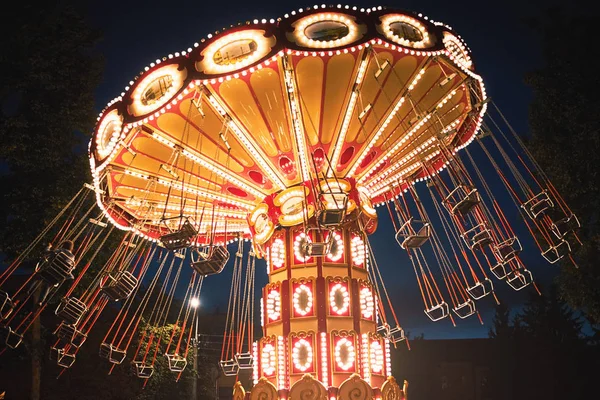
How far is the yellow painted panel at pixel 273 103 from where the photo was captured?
11023 millimetres

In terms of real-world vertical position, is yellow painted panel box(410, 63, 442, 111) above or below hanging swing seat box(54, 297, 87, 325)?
above

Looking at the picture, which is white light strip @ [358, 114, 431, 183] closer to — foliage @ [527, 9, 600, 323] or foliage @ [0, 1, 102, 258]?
foliage @ [527, 9, 600, 323]

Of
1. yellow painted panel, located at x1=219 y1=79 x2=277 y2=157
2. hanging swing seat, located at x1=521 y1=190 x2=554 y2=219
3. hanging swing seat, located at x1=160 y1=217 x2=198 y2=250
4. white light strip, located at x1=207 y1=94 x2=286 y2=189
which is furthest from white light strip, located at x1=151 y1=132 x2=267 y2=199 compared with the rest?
hanging swing seat, located at x1=521 y1=190 x2=554 y2=219

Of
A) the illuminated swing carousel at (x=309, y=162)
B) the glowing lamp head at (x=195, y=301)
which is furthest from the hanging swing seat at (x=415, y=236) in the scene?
the glowing lamp head at (x=195, y=301)

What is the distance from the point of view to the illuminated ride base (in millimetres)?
10570

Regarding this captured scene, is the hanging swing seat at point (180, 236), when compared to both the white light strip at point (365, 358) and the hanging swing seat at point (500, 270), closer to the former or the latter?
the white light strip at point (365, 358)

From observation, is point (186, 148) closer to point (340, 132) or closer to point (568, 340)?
point (340, 132)

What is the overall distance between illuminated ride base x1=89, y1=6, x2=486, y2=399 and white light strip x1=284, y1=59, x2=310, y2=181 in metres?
0.04

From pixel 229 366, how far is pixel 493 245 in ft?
23.1

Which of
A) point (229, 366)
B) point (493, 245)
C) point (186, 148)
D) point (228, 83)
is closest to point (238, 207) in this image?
point (186, 148)

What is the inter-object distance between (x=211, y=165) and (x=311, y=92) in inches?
133

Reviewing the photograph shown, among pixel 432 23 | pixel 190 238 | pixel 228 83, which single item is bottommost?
pixel 190 238

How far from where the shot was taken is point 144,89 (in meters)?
11.7

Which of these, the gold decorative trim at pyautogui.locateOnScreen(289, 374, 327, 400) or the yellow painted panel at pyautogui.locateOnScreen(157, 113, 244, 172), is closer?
the gold decorative trim at pyautogui.locateOnScreen(289, 374, 327, 400)
